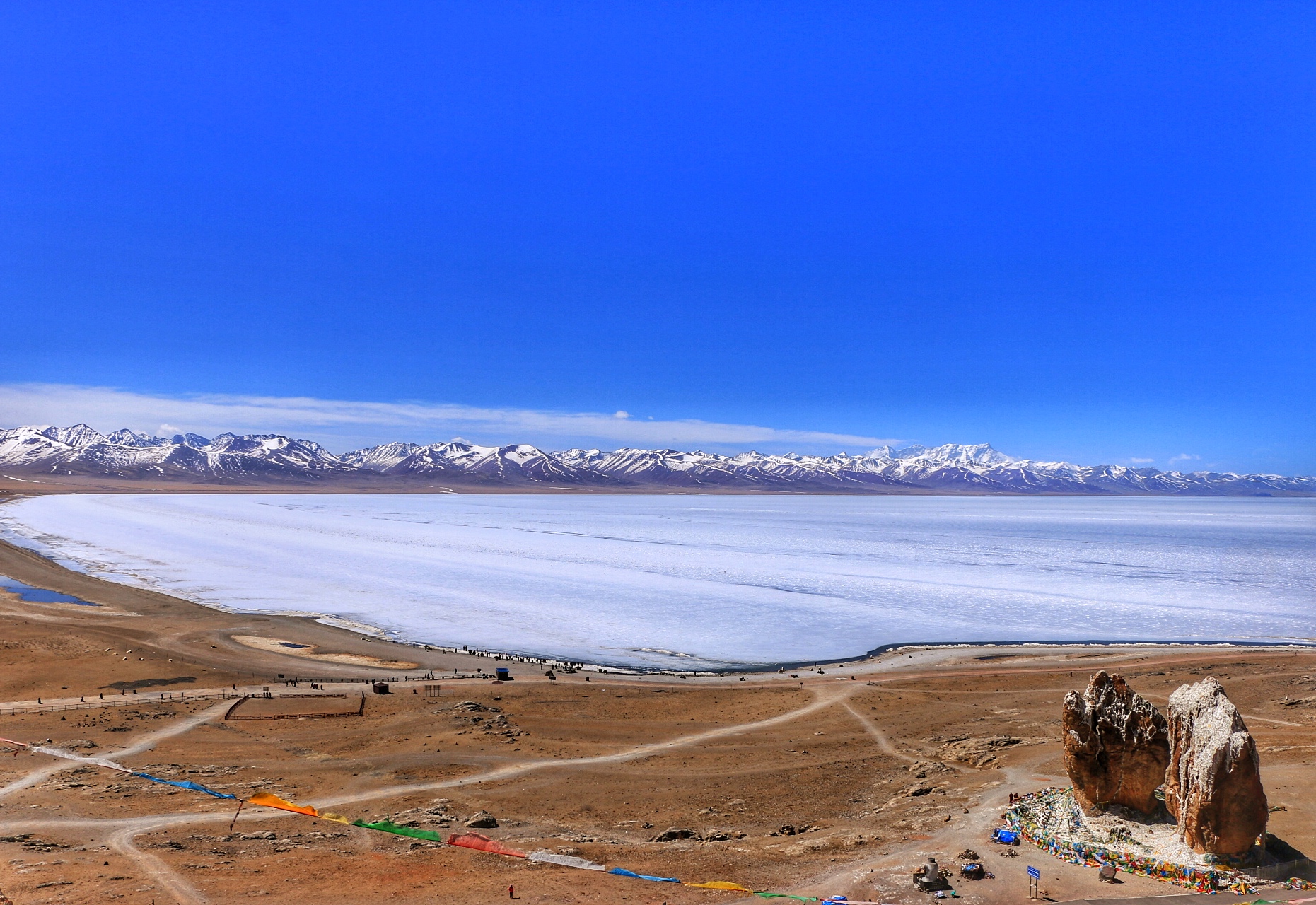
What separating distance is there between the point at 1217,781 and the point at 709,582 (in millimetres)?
54967

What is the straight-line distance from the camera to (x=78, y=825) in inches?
733

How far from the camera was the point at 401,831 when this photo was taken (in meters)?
19.0

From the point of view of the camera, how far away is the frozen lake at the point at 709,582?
158 ft

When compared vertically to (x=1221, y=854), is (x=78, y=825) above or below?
below

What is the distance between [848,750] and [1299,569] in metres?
86.0

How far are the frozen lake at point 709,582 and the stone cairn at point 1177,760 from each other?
22.6 m

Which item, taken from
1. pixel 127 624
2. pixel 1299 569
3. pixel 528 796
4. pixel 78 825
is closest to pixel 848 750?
pixel 528 796

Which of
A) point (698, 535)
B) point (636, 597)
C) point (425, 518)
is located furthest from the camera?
point (425, 518)

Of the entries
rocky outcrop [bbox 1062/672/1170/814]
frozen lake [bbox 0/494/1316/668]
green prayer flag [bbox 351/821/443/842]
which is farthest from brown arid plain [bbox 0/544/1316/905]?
frozen lake [bbox 0/494/1316/668]

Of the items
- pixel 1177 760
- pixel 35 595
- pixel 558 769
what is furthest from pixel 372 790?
pixel 35 595

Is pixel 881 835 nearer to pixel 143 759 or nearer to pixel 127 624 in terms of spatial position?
pixel 143 759

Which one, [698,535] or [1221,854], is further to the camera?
[698,535]

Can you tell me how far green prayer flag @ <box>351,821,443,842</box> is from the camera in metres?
18.6

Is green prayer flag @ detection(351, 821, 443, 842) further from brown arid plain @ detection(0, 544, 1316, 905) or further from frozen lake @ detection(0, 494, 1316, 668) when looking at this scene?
frozen lake @ detection(0, 494, 1316, 668)
